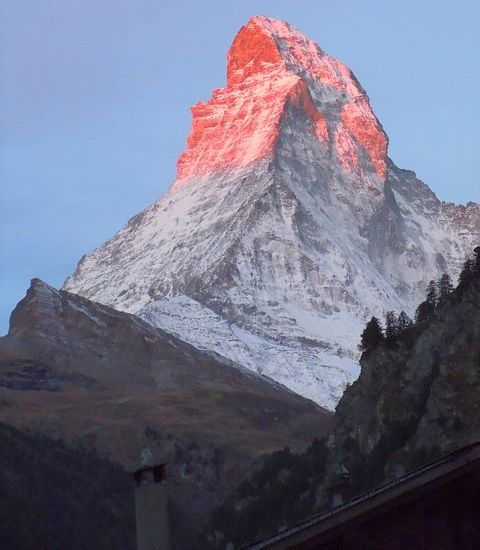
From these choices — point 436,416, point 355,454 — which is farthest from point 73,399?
point 436,416

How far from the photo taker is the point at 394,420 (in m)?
84.1

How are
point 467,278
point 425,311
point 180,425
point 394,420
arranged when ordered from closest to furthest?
point 394,420, point 467,278, point 425,311, point 180,425

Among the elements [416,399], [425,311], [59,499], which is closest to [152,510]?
[416,399]

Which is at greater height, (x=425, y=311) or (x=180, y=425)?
(x=180, y=425)

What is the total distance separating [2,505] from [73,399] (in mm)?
90796

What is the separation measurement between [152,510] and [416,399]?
208 ft

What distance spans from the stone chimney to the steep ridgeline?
1823 inches

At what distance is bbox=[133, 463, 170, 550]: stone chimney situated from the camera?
20312 millimetres

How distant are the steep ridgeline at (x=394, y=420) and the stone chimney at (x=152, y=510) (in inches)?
1823

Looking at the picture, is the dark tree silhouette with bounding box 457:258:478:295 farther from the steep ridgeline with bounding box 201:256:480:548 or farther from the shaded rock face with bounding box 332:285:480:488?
the shaded rock face with bounding box 332:285:480:488

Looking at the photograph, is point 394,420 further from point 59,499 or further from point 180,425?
point 180,425

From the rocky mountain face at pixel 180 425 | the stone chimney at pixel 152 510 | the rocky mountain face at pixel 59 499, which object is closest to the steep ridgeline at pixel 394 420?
the rocky mountain face at pixel 59 499

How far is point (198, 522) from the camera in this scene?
125 metres

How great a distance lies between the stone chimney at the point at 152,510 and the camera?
20.3 m
